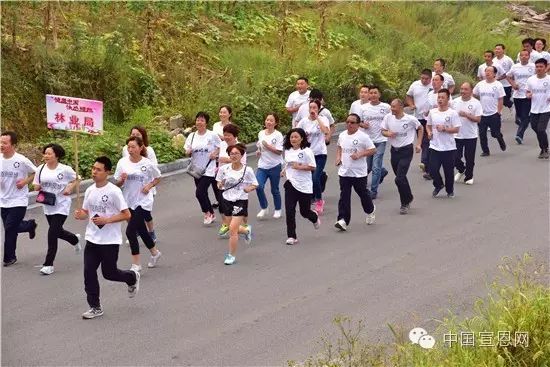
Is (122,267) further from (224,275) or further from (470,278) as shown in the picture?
(470,278)

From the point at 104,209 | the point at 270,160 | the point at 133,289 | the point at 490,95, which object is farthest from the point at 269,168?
the point at 490,95

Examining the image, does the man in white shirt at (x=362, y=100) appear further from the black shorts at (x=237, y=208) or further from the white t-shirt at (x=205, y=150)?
the black shorts at (x=237, y=208)

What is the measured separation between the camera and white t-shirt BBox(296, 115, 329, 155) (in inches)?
530

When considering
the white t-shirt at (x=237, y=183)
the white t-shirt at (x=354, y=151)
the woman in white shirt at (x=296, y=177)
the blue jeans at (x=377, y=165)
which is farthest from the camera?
the blue jeans at (x=377, y=165)

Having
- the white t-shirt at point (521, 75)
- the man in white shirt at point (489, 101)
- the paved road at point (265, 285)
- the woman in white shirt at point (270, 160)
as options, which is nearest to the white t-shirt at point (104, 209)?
the paved road at point (265, 285)

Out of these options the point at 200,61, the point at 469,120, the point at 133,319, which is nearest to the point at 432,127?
the point at 469,120

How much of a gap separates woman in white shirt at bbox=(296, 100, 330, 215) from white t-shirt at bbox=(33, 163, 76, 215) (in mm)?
3816

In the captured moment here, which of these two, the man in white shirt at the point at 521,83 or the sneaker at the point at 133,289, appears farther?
the man in white shirt at the point at 521,83

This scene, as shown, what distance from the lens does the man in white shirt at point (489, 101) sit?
55.0 feet

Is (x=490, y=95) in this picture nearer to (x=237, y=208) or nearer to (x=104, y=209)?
(x=237, y=208)

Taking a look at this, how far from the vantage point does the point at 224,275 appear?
35.2 ft

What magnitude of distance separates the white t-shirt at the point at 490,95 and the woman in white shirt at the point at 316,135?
4.50 meters

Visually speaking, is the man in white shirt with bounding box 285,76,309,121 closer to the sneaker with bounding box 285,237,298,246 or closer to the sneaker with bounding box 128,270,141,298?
the sneaker with bounding box 285,237,298,246

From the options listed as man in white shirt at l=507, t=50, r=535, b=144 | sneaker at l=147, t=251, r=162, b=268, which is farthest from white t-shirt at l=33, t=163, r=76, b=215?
man in white shirt at l=507, t=50, r=535, b=144
